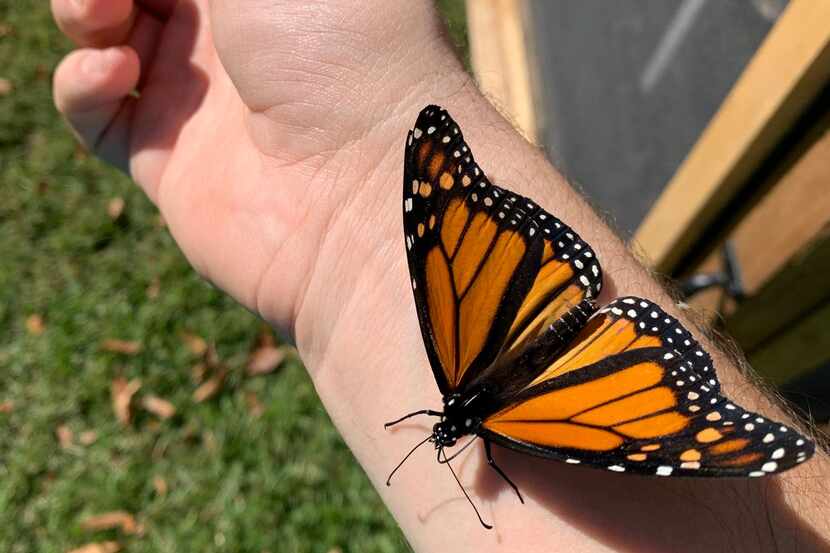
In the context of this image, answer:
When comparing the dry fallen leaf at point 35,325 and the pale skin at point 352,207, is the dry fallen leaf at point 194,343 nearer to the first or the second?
the dry fallen leaf at point 35,325

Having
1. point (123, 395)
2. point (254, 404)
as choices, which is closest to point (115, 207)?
point (123, 395)

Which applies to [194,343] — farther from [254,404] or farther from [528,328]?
[528,328]

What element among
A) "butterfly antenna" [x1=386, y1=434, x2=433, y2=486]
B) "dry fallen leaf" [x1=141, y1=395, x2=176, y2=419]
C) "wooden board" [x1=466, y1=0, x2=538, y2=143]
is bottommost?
"dry fallen leaf" [x1=141, y1=395, x2=176, y2=419]

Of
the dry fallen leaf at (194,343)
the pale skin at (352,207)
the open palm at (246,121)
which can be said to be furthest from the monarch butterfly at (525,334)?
the dry fallen leaf at (194,343)

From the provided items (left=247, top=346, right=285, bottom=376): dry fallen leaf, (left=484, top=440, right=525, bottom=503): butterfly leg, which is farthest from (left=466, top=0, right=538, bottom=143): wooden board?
(left=484, top=440, right=525, bottom=503): butterfly leg

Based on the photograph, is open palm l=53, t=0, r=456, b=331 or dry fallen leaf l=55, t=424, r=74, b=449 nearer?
open palm l=53, t=0, r=456, b=331

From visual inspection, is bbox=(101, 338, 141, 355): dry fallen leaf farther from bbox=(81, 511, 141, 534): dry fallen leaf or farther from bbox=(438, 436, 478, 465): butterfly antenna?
bbox=(438, 436, 478, 465): butterfly antenna

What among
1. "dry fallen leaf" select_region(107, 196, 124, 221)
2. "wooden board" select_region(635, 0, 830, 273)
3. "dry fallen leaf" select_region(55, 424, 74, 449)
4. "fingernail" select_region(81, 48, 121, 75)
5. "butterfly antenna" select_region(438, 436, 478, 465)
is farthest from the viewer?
"dry fallen leaf" select_region(107, 196, 124, 221)
